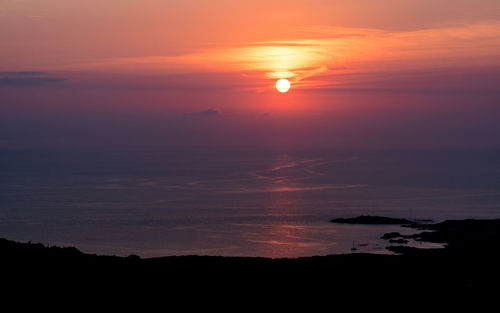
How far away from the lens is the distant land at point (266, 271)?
16.2 metres

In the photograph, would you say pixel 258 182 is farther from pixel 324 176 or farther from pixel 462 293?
pixel 462 293

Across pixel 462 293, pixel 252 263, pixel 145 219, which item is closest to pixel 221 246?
pixel 145 219

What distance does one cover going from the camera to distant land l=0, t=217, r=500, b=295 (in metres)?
16.2

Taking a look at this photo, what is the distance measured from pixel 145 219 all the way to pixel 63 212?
1370cm

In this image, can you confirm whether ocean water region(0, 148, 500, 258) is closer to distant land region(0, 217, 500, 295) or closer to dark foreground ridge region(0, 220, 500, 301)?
distant land region(0, 217, 500, 295)

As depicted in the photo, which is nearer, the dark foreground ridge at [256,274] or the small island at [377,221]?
the dark foreground ridge at [256,274]

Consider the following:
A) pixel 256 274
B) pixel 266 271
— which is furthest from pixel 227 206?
pixel 256 274

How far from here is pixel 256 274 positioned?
1789 centimetres

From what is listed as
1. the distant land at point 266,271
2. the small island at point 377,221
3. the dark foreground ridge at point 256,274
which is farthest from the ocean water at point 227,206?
the dark foreground ridge at point 256,274

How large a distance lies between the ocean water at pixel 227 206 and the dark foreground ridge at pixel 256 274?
40.6 meters

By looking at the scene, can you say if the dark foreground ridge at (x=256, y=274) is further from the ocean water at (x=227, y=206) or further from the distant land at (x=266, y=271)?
the ocean water at (x=227, y=206)

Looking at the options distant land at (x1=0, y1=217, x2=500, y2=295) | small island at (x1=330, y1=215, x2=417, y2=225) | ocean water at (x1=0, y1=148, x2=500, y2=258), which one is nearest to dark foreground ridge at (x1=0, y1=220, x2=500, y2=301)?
distant land at (x1=0, y1=217, x2=500, y2=295)

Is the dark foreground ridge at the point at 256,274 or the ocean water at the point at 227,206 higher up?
the ocean water at the point at 227,206

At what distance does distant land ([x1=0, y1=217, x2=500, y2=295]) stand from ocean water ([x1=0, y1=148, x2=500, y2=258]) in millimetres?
40425
